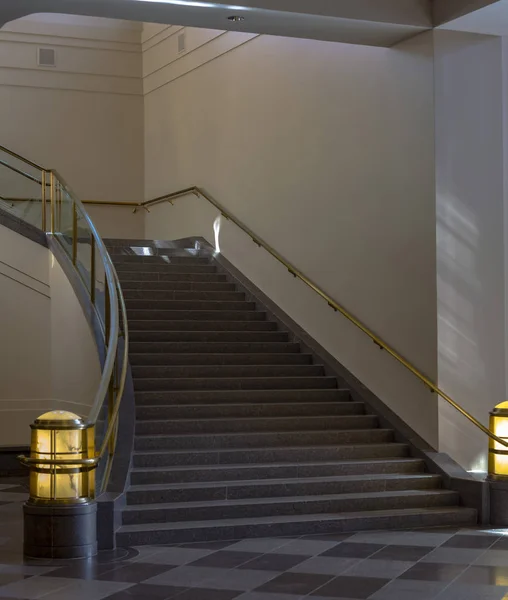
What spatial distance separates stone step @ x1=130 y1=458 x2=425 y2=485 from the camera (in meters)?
8.88

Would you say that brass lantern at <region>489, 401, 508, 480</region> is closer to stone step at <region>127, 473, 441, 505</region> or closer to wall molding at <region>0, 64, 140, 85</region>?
stone step at <region>127, 473, 441, 505</region>

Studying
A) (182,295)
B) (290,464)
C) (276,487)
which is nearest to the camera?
(276,487)

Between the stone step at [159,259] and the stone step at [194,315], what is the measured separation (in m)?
1.63

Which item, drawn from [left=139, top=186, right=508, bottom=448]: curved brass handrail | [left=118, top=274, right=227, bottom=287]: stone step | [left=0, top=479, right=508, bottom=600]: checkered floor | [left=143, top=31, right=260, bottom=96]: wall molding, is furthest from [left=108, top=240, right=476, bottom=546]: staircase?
[left=143, top=31, right=260, bottom=96]: wall molding

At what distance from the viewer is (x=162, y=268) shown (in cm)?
1390

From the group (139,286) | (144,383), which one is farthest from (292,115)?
(144,383)

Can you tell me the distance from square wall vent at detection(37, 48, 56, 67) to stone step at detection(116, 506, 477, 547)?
35.1 feet

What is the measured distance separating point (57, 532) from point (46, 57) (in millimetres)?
11320

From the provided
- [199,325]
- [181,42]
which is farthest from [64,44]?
[199,325]

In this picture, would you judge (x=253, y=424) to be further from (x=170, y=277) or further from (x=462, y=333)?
(x=170, y=277)

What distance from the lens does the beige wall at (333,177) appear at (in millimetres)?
10148

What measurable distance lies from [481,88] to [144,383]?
4.54 meters

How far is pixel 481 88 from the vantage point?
1013 cm

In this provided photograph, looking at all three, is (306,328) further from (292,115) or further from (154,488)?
(154,488)
